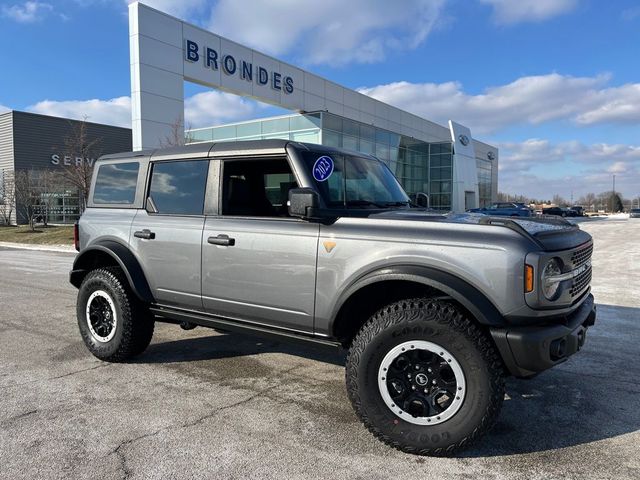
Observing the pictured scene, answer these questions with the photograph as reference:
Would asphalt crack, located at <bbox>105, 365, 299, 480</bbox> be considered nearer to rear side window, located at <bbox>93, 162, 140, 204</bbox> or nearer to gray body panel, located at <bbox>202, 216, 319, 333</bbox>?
gray body panel, located at <bbox>202, 216, 319, 333</bbox>

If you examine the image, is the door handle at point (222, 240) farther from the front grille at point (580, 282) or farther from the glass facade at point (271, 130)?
the glass facade at point (271, 130)

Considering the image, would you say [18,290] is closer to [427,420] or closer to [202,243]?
[202,243]

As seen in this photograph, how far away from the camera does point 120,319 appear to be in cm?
466

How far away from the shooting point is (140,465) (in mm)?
2957

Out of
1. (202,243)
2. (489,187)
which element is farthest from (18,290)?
(489,187)

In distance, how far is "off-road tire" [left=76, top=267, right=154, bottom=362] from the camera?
183 inches

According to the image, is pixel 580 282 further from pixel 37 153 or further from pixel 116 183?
pixel 37 153

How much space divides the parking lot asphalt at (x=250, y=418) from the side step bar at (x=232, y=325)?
526 mm

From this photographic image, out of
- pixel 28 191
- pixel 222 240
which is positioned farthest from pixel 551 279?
pixel 28 191

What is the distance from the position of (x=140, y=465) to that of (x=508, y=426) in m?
2.48

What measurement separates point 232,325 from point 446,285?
73.6 inches

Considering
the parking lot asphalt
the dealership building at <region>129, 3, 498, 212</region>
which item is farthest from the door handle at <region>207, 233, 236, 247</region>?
the dealership building at <region>129, 3, 498, 212</region>

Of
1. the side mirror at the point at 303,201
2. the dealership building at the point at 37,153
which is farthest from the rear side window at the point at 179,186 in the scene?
the dealership building at the point at 37,153

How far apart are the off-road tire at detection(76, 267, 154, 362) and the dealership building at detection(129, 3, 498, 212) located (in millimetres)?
14521
